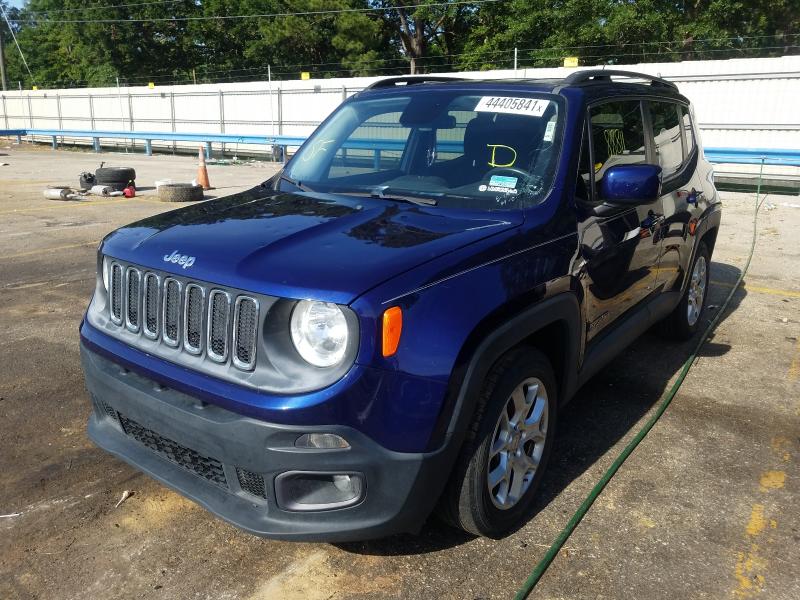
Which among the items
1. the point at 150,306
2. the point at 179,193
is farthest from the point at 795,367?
the point at 179,193

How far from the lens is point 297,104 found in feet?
76.9

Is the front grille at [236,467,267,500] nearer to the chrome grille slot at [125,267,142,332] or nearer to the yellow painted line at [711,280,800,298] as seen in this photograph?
the chrome grille slot at [125,267,142,332]

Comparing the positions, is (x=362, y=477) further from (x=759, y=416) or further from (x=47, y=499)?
(x=759, y=416)

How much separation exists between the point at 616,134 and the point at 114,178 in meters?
11.6

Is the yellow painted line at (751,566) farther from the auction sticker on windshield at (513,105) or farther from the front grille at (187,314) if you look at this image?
the auction sticker on windshield at (513,105)

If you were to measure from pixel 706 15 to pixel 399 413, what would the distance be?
113ft

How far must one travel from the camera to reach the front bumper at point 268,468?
2381mm

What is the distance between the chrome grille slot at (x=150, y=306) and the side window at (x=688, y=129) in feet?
12.8

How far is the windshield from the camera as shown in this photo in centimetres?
336

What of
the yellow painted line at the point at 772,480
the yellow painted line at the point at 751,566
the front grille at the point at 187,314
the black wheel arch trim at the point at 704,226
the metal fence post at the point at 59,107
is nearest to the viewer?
the front grille at the point at 187,314

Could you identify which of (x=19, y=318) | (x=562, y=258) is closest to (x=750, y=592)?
(x=562, y=258)

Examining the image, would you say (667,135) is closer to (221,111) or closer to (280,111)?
(280,111)

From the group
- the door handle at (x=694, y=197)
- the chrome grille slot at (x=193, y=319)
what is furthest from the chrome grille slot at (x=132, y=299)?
the door handle at (x=694, y=197)

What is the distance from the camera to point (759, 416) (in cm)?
421
